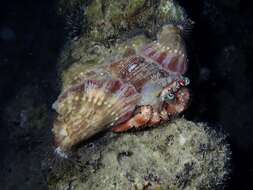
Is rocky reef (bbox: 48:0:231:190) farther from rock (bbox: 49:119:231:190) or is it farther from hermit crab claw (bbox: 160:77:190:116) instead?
hermit crab claw (bbox: 160:77:190:116)

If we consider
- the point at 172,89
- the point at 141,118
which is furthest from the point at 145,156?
the point at 172,89

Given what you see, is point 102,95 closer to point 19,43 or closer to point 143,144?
point 143,144

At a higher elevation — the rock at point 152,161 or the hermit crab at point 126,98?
the hermit crab at point 126,98

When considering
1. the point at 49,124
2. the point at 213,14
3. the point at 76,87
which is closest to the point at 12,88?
the point at 49,124

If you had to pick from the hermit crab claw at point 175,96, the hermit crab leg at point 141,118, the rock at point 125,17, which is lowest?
the hermit crab leg at point 141,118

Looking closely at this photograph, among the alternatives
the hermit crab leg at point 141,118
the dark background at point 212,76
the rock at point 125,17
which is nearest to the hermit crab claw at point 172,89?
the hermit crab leg at point 141,118

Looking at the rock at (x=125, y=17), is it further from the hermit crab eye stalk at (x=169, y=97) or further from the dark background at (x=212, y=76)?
the hermit crab eye stalk at (x=169, y=97)

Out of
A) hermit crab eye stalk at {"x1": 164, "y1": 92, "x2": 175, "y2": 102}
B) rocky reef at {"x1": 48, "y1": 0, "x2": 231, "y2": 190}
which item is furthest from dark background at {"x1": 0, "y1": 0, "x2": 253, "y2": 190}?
hermit crab eye stalk at {"x1": 164, "y1": 92, "x2": 175, "y2": 102}
